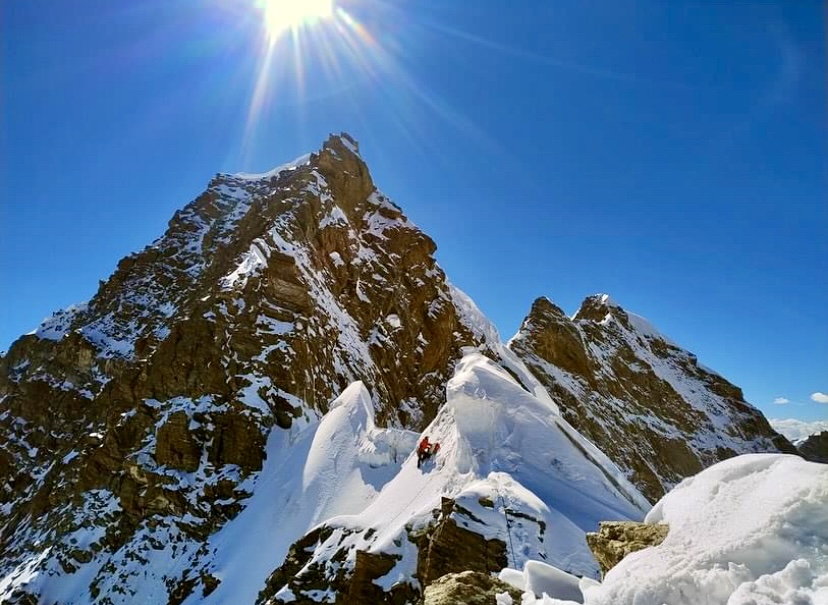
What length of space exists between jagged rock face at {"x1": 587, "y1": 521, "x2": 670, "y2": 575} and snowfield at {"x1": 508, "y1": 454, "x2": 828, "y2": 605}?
35cm

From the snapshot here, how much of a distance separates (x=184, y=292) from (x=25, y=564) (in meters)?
34.3

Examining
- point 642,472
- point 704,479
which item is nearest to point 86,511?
point 704,479

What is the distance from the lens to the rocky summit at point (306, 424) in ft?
43.4

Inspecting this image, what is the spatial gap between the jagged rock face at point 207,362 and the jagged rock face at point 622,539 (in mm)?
26715

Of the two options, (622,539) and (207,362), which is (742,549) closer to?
(622,539)

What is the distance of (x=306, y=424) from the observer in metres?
35.4

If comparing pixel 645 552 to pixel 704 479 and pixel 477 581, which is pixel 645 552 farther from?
pixel 477 581

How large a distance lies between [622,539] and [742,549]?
1.98 m

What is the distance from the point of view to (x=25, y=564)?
33.5m

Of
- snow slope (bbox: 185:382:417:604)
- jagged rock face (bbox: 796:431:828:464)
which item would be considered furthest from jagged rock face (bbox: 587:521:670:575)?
jagged rock face (bbox: 796:431:828:464)

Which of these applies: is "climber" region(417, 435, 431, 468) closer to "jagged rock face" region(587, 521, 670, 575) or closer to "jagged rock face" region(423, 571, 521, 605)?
"jagged rock face" region(587, 521, 670, 575)

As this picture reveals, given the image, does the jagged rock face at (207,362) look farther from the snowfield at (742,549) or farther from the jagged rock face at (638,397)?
the jagged rock face at (638,397)

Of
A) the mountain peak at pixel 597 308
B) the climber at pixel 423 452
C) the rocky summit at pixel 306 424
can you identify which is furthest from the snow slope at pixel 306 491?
the mountain peak at pixel 597 308

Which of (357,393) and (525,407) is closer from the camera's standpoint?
(525,407)
